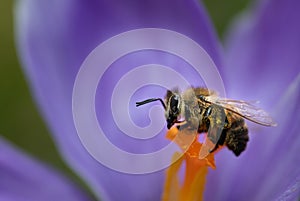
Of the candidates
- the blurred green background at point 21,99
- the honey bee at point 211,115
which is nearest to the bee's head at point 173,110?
the honey bee at point 211,115

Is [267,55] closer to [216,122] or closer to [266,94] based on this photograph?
[266,94]

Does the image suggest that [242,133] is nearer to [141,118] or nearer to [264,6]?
[141,118]

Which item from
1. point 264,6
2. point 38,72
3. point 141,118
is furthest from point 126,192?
point 264,6

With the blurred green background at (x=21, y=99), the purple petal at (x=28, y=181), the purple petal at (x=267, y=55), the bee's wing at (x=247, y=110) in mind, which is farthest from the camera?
the blurred green background at (x=21, y=99)

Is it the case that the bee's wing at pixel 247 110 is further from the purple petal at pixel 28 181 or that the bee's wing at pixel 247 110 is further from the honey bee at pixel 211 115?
the purple petal at pixel 28 181

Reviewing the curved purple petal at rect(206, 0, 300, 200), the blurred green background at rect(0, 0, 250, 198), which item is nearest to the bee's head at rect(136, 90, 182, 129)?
the curved purple petal at rect(206, 0, 300, 200)

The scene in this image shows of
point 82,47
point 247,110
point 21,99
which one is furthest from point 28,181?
point 21,99
